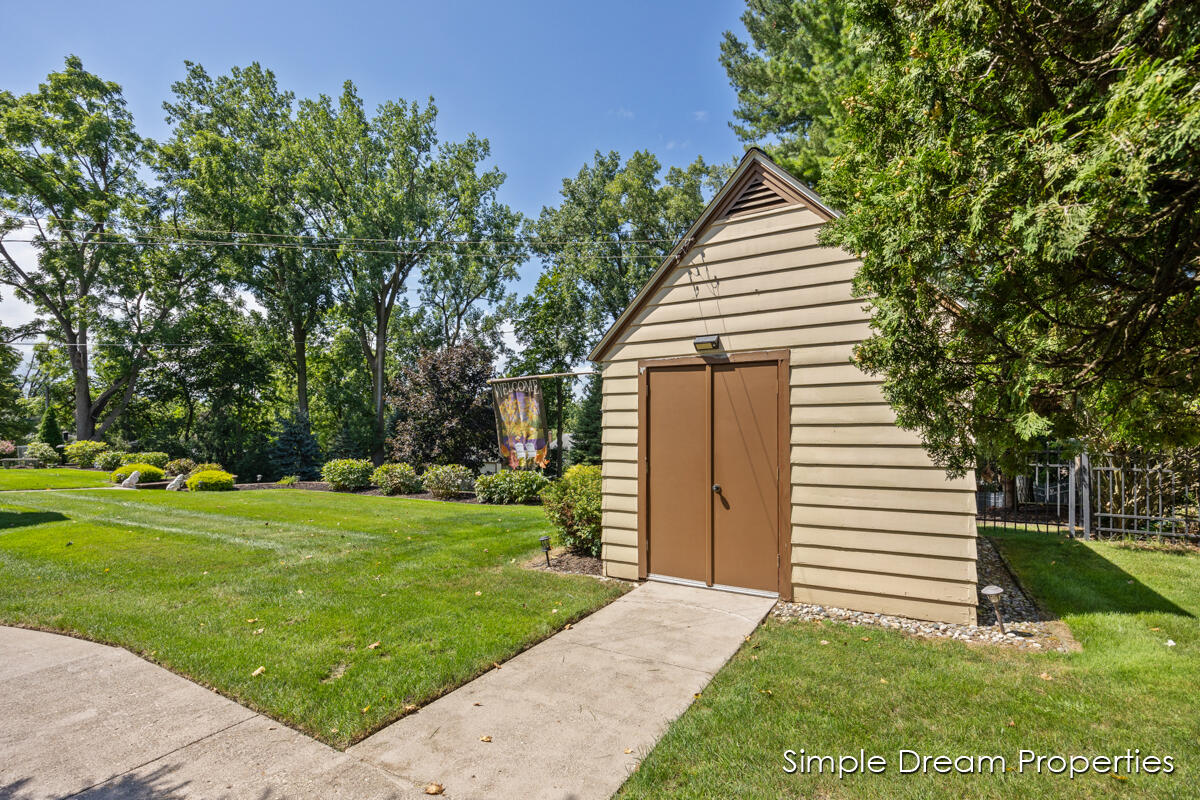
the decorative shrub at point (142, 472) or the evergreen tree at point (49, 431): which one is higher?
the evergreen tree at point (49, 431)

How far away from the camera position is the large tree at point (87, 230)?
2217 centimetres

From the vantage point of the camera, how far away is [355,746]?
2.78 meters

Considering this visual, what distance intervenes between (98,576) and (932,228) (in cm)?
854

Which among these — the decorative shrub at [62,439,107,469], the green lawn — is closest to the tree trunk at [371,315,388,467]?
the green lawn

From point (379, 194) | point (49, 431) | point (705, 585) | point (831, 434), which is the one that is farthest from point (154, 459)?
point (831, 434)

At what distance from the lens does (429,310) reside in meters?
28.7

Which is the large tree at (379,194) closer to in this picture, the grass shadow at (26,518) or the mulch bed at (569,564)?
the grass shadow at (26,518)

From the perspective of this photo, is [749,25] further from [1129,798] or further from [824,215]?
[1129,798]

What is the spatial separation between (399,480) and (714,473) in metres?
12.4

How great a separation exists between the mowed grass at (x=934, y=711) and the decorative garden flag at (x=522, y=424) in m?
9.77

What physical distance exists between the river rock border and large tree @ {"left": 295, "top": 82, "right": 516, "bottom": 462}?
23.7 metres

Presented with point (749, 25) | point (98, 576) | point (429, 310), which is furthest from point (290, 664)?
point (429, 310)

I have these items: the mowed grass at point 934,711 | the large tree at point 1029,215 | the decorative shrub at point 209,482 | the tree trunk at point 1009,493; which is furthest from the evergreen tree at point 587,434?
the large tree at point 1029,215

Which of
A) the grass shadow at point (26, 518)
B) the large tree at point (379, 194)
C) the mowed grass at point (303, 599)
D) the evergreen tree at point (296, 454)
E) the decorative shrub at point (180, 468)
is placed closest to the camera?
the mowed grass at point (303, 599)
